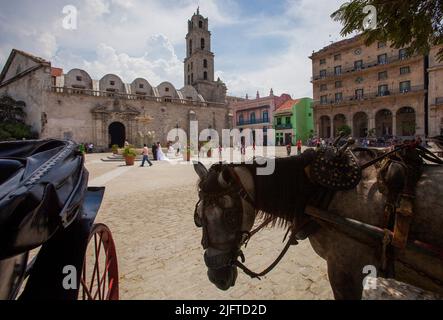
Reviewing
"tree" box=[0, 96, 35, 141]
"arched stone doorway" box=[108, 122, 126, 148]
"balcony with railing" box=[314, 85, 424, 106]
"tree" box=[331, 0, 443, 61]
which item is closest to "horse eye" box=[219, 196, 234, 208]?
"tree" box=[331, 0, 443, 61]

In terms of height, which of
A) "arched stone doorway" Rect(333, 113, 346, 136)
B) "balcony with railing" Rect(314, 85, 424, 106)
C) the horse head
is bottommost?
the horse head

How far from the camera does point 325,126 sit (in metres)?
44.0

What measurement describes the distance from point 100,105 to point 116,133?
4.49 metres

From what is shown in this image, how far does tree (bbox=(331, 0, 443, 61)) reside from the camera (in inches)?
147

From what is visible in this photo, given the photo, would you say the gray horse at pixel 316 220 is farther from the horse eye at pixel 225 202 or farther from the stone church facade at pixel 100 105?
the stone church facade at pixel 100 105

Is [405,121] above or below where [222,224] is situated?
above

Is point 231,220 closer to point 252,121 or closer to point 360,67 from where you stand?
point 360,67

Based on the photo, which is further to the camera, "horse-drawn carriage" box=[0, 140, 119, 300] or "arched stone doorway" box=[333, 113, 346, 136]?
"arched stone doorway" box=[333, 113, 346, 136]

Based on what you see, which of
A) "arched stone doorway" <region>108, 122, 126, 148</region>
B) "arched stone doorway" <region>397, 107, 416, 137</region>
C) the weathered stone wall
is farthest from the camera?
"arched stone doorway" <region>108, 122, 126, 148</region>

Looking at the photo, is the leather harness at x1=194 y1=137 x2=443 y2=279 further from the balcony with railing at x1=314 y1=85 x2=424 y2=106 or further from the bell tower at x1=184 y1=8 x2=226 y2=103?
the bell tower at x1=184 y1=8 x2=226 y2=103

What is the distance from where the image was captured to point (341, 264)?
2016 millimetres

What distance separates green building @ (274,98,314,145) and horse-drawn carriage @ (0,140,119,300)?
148ft

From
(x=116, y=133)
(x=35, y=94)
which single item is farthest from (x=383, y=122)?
(x=35, y=94)

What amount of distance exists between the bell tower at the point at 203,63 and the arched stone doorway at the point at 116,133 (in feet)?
60.8
